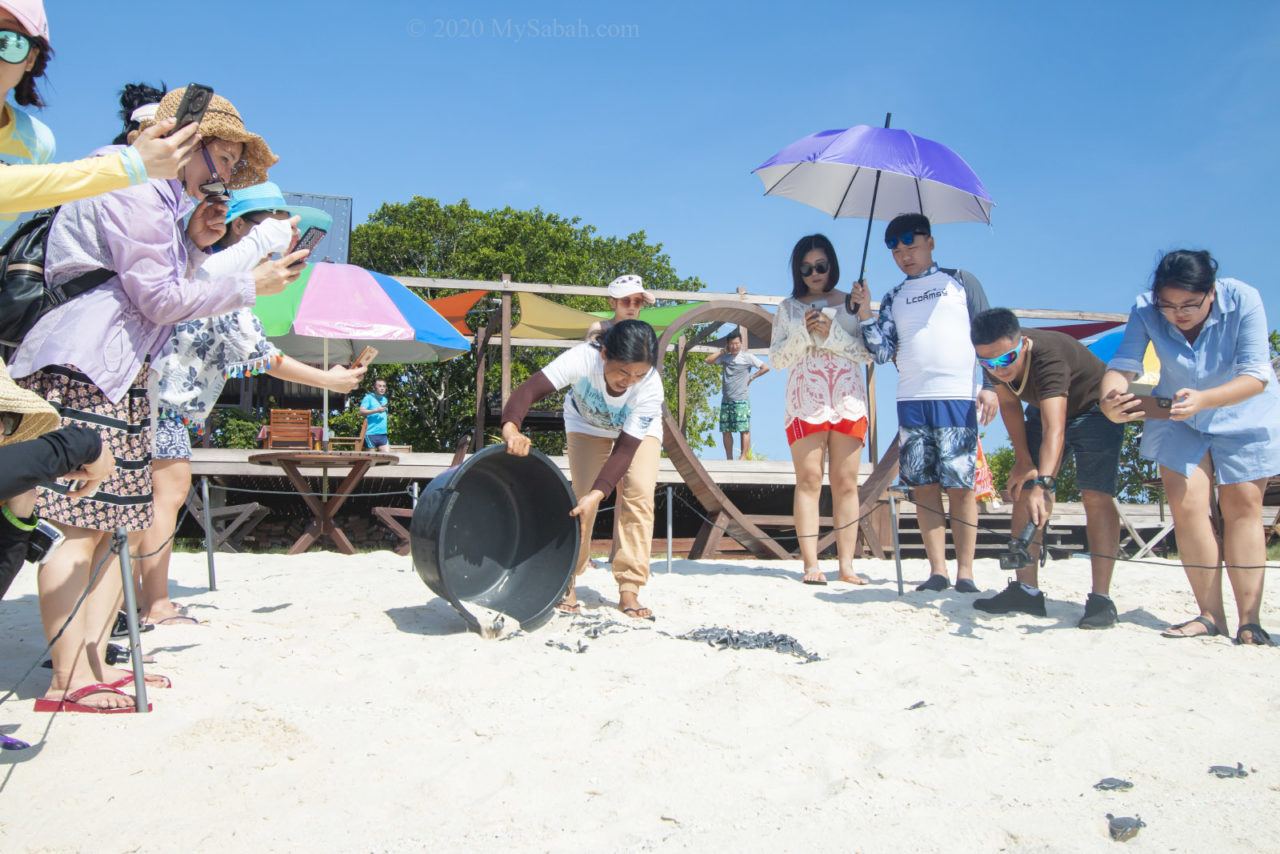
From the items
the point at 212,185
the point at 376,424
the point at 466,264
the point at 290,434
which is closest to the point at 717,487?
the point at 212,185

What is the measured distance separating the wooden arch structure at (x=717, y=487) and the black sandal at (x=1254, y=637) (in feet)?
6.83

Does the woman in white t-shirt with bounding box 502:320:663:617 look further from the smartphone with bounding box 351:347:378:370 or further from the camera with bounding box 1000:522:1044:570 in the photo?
the camera with bounding box 1000:522:1044:570

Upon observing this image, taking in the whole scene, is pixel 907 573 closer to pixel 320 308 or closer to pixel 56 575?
pixel 56 575

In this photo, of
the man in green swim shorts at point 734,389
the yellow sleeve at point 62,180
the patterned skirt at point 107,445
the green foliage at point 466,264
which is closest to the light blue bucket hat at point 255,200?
the patterned skirt at point 107,445

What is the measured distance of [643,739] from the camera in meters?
2.37

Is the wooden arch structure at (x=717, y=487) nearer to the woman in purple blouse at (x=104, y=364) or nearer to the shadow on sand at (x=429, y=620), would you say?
the shadow on sand at (x=429, y=620)

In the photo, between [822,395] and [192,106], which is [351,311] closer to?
[822,395]

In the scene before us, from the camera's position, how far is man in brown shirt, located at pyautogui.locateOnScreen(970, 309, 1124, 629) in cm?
367

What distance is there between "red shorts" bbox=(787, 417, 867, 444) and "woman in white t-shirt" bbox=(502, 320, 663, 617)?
1.01 meters

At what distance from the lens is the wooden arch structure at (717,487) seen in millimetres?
5328

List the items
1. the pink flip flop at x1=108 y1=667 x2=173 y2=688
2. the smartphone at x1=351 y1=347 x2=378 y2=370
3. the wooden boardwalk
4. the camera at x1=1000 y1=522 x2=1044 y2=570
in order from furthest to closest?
the wooden boardwalk → the camera at x1=1000 y1=522 x2=1044 y2=570 → the smartphone at x1=351 y1=347 x2=378 y2=370 → the pink flip flop at x1=108 y1=667 x2=173 y2=688

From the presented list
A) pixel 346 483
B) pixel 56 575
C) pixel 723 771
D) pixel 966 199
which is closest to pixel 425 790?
pixel 723 771

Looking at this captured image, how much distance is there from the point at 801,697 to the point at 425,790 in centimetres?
120

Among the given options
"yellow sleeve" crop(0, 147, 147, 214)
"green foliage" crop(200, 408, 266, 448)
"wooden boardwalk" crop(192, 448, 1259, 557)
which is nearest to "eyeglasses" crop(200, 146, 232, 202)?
"yellow sleeve" crop(0, 147, 147, 214)
